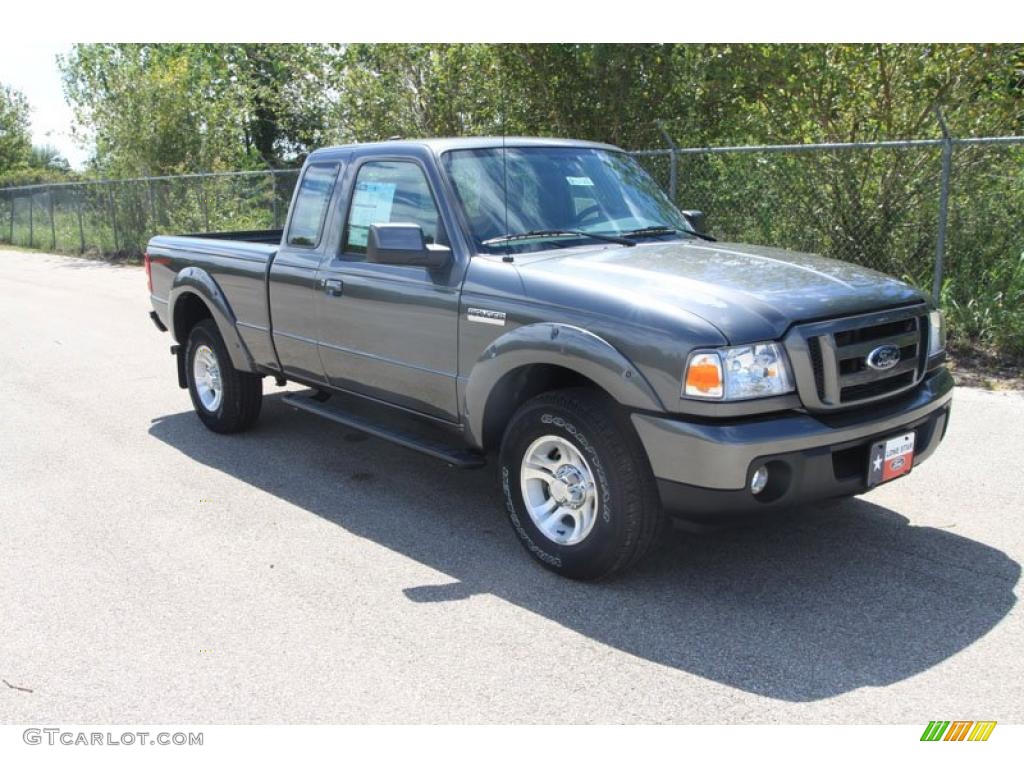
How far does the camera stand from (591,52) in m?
12.0

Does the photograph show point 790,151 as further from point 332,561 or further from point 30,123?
point 30,123

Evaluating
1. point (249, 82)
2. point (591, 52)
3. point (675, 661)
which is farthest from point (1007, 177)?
point (249, 82)

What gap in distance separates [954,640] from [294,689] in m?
2.49

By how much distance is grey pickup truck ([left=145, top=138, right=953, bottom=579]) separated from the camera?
12.8ft

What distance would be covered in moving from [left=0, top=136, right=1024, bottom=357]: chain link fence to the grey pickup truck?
4.14 meters

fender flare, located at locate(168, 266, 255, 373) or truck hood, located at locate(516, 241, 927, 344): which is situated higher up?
truck hood, located at locate(516, 241, 927, 344)

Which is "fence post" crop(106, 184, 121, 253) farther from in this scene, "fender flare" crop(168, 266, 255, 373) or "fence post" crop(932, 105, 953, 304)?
"fence post" crop(932, 105, 953, 304)

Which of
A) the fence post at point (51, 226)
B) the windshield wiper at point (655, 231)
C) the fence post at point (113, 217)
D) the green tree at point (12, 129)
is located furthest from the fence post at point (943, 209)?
the green tree at point (12, 129)

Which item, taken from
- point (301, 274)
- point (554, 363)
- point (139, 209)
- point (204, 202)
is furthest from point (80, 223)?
point (554, 363)

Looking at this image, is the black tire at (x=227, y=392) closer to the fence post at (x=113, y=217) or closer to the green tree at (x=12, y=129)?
the fence post at (x=113, y=217)

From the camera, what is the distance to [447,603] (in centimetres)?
426

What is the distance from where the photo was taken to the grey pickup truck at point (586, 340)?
3.89 metres
